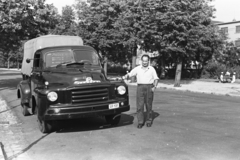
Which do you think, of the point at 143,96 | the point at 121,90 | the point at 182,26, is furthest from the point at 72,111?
the point at 182,26

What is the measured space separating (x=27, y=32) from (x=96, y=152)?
1382cm

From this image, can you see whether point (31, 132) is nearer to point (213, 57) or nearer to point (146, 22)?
point (146, 22)

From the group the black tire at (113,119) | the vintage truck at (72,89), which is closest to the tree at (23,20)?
the vintage truck at (72,89)

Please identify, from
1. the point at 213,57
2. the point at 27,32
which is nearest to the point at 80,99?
the point at 27,32

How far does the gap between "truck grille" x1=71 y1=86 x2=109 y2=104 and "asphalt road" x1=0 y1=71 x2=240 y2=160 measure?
0.78m

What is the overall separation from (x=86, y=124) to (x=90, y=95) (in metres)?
1.58

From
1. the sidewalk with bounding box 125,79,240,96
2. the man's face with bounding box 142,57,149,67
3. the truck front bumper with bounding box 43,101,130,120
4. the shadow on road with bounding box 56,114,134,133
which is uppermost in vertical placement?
the man's face with bounding box 142,57,149,67

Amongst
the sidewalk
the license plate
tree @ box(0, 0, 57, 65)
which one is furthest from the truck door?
the sidewalk

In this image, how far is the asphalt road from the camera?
206 inches

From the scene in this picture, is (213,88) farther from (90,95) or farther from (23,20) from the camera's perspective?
(90,95)

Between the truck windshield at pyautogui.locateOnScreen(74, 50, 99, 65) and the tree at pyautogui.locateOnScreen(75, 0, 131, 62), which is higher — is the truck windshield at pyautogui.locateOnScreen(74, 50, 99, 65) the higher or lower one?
the lower one

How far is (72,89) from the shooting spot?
21.1 feet

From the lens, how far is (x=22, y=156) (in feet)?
17.1

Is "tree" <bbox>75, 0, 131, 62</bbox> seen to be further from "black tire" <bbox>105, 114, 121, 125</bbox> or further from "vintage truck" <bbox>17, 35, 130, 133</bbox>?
"black tire" <bbox>105, 114, 121, 125</bbox>
